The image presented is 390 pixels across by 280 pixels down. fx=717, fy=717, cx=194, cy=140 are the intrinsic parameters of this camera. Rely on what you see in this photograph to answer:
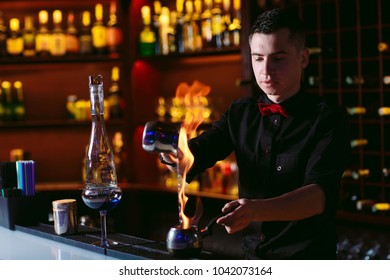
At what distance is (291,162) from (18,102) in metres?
3.49

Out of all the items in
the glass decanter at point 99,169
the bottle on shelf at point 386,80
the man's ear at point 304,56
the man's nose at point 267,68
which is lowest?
the glass decanter at point 99,169

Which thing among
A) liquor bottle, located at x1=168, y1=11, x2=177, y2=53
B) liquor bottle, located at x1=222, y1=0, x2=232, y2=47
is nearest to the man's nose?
liquor bottle, located at x1=222, y1=0, x2=232, y2=47

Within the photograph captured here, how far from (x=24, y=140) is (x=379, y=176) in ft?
8.47

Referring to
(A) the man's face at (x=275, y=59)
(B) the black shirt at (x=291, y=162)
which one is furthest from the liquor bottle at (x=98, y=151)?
(A) the man's face at (x=275, y=59)

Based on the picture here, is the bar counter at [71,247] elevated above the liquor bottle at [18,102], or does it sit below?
below

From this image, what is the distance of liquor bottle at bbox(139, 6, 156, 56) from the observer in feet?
15.8

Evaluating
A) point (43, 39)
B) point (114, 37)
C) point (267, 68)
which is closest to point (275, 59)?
point (267, 68)

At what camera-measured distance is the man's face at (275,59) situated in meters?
1.91

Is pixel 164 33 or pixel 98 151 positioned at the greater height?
pixel 164 33

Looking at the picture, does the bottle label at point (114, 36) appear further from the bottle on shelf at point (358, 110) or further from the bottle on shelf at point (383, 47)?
the bottle on shelf at point (383, 47)

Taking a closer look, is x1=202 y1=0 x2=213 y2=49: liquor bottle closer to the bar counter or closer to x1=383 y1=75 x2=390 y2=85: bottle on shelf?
x1=383 y1=75 x2=390 y2=85: bottle on shelf

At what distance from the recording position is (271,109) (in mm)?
2084

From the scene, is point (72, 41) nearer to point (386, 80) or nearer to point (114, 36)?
point (114, 36)
